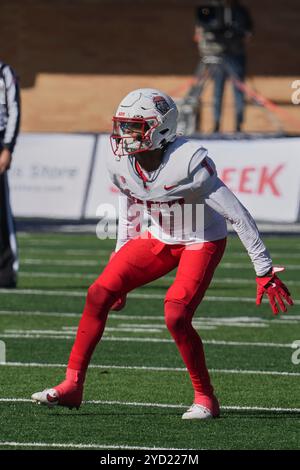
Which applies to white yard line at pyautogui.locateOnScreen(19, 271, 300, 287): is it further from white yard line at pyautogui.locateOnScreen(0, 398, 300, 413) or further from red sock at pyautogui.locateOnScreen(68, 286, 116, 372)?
red sock at pyautogui.locateOnScreen(68, 286, 116, 372)

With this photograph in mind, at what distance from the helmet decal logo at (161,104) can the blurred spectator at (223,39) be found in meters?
13.9

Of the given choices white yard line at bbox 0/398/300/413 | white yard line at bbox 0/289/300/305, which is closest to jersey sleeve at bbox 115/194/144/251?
white yard line at bbox 0/398/300/413

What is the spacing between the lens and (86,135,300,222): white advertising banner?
16.5 metres

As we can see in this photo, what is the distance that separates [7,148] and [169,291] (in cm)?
467

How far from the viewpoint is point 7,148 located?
11156 mm

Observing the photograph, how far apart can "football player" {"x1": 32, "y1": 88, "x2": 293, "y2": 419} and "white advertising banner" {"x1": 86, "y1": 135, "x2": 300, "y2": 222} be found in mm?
9754

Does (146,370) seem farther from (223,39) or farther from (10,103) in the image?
(223,39)

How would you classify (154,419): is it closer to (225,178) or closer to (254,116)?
(225,178)

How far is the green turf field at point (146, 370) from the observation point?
6258 mm

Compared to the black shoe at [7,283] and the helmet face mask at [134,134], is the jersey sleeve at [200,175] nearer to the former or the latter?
the helmet face mask at [134,134]

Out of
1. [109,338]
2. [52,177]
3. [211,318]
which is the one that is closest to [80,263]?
[52,177]

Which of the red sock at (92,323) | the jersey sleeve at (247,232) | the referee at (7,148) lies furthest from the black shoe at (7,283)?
the jersey sleeve at (247,232)
